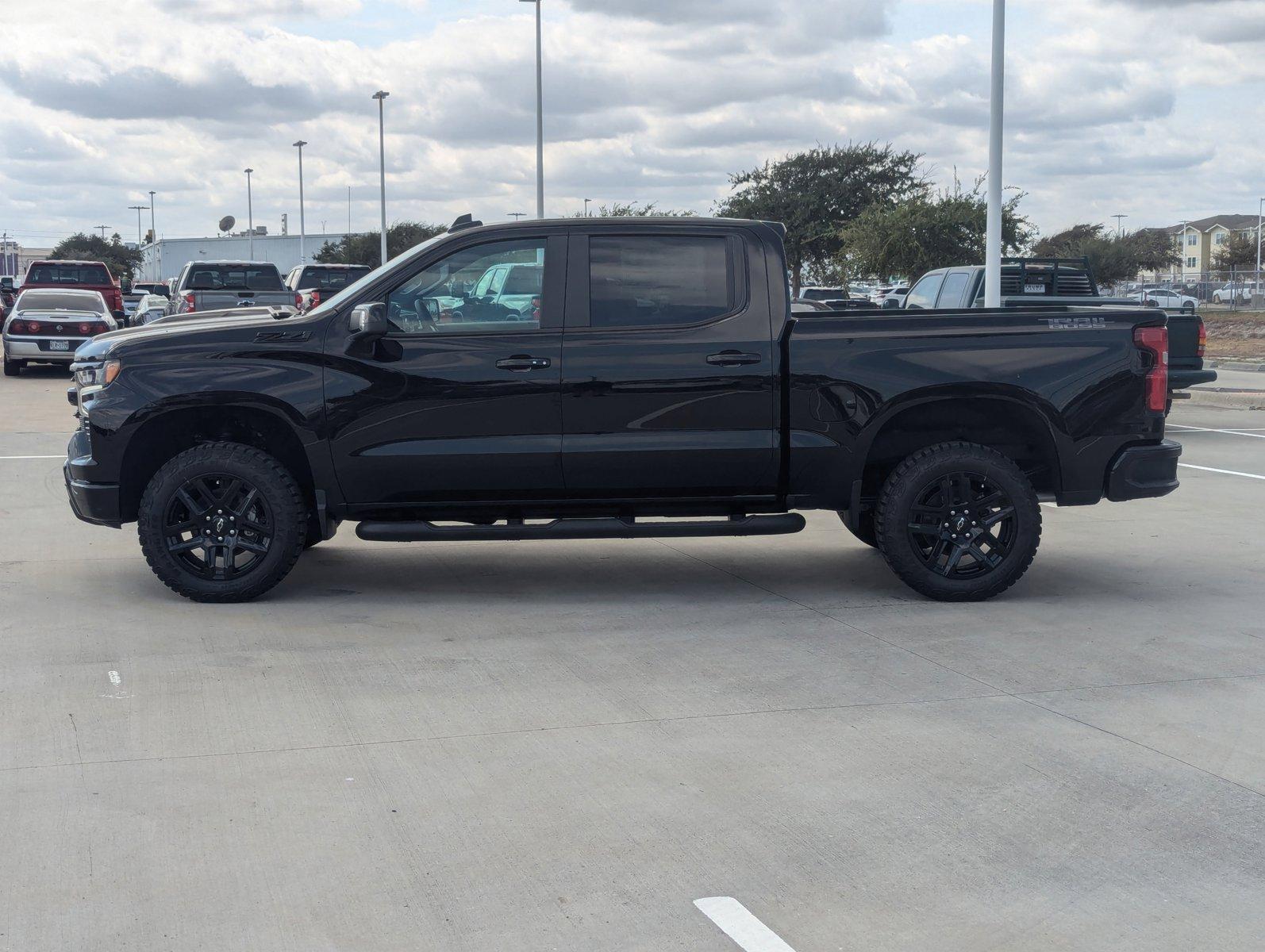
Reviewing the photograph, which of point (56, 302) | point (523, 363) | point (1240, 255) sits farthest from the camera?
point (1240, 255)

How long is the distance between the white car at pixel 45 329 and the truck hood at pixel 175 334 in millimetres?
17907

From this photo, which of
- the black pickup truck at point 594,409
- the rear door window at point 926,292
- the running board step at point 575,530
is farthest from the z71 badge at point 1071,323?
the rear door window at point 926,292

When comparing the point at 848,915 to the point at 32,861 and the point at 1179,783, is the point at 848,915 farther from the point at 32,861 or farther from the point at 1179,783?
the point at 32,861

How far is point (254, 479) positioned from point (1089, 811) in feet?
15.4

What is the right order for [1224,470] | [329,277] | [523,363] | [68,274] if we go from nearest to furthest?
[523,363]
[1224,470]
[329,277]
[68,274]

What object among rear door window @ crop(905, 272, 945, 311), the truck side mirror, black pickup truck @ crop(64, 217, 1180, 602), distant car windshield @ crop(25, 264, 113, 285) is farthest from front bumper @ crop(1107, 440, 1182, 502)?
distant car windshield @ crop(25, 264, 113, 285)

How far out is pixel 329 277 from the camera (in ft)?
90.6

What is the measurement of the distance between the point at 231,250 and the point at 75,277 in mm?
76685

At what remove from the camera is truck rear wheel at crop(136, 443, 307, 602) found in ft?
25.0

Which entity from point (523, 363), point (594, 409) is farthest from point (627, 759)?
point (523, 363)

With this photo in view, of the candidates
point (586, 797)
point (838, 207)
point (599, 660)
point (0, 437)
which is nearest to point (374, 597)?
point (599, 660)

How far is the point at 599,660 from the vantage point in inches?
260

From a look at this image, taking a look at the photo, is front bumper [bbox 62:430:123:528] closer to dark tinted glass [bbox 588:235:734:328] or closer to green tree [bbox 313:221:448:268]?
dark tinted glass [bbox 588:235:734:328]

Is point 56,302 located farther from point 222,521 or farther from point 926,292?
point 222,521
